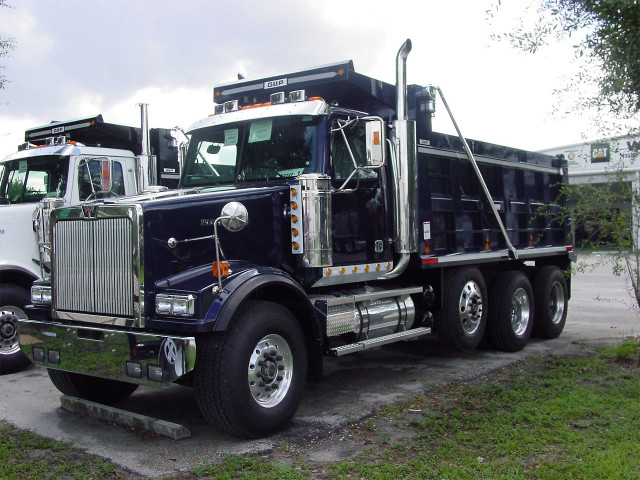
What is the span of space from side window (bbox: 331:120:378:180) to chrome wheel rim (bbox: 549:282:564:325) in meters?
5.09

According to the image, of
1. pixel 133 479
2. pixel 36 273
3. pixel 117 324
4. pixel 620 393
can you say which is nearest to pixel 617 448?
pixel 620 393

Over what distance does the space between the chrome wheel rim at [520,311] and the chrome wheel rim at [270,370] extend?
479 cm

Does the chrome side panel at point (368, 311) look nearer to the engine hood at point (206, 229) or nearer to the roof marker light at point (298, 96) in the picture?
the engine hood at point (206, 229)

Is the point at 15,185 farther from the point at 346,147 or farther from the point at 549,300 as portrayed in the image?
the point at 549,300

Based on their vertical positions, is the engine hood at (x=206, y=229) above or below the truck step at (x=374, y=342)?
above

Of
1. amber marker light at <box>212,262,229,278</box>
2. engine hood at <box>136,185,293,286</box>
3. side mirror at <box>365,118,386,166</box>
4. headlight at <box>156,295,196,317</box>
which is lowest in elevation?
headlight at <box>156,295,196,317</box>

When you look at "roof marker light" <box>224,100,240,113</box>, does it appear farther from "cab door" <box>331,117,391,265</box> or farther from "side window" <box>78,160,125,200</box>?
"side window" <box>78,160,125,200</box>

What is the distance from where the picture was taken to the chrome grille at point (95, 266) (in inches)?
204

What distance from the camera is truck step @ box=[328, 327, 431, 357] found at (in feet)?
20.2

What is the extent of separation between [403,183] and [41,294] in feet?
12.5

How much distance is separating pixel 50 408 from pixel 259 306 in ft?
8.34

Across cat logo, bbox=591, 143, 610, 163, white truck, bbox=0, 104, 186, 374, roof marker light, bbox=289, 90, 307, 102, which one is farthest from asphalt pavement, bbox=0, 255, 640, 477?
roof marker light, bbox=289, 90, 307, 102

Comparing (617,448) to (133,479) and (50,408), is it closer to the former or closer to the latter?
(133,479)

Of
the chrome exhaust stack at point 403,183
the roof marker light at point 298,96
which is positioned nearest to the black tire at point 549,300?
the chrome exhaust stack at point 403,183
